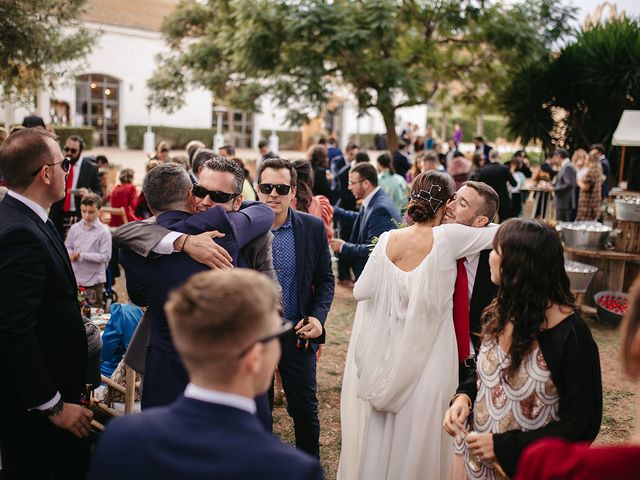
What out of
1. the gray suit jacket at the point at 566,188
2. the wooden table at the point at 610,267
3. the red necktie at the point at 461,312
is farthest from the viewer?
the gray suit jacket at the point at 566,188

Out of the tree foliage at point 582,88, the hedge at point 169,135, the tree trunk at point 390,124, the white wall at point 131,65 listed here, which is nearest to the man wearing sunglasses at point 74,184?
the tree trunk at point 390,124

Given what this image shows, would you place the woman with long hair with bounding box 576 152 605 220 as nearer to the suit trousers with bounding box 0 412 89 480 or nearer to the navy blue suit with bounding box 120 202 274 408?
the navy blue suit with bounding box 120 202 274 408

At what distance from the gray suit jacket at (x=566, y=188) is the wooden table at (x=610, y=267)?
13.9 ft

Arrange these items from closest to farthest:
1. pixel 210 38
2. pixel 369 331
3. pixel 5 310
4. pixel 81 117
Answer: pixel 5 310 → pixel 369 331 → pixel 210 38 → pixel 81 117

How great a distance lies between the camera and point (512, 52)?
15984 millimetres

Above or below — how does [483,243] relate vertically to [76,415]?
above

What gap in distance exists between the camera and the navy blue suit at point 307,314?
393cm

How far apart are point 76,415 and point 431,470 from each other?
172 centimetres

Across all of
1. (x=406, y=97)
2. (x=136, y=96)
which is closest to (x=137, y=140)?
(x=136, y=96)

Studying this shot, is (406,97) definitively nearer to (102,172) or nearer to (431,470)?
(102,172)

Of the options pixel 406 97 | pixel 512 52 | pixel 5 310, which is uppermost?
pixel 512 52

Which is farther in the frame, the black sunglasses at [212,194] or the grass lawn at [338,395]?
the grass lawn at [338,395]

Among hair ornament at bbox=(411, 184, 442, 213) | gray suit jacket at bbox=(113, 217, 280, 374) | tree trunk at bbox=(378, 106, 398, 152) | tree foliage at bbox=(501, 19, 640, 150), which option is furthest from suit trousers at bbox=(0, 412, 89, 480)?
tree foliage at bbox=(501, 19, 640, 150)

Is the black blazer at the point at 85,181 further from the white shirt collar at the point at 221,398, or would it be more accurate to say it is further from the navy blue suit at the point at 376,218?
the white shirt collar at the point at 221,398
